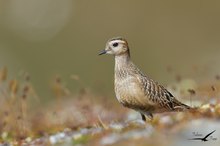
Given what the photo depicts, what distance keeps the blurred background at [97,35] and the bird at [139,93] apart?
16.7m

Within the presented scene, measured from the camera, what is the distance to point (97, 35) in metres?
41.4

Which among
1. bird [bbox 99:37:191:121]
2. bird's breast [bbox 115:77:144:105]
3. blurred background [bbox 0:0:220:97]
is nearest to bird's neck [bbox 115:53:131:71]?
bird [bbox 99:37:191:121]

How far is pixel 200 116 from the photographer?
43.5 ft

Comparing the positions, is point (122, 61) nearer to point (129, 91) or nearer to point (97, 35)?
point (129, 91)

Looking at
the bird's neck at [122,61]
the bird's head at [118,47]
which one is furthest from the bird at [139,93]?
the bird's head at [118,47]

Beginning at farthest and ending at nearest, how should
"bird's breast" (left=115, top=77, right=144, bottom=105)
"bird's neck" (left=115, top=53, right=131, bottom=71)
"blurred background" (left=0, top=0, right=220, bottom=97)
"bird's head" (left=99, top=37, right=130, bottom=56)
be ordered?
"blurred background" (left=0, top=0, right=220, bottom=97) → "bird's head" (left=99, top=37, right=130, bottom=56) → "bird's neck" (left=115, top=53, right=131, bottom=71) → "bird's breast" (left=115, top=77, right=144, bottom=105)

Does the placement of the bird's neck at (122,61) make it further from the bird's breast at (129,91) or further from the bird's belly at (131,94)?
the bird's belly at (131,94)

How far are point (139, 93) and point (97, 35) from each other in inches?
1011

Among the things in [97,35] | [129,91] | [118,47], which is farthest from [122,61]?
[97,35]

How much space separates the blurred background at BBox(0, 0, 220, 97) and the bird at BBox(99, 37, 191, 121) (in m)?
16.7

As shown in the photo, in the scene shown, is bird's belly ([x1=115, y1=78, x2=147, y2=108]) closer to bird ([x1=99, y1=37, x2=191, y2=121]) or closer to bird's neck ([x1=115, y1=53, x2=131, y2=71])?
bird ([x1=99, y1=37, x2=191, y2=121])

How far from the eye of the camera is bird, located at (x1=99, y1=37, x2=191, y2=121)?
15812 mm

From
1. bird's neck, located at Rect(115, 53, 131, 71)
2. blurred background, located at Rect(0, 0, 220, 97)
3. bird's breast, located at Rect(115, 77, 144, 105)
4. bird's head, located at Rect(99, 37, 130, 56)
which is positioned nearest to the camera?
bird's breast, located at Rect(115, 77, 144, 105)

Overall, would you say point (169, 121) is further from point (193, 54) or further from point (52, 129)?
point (193, 54)
